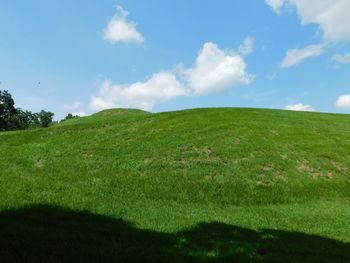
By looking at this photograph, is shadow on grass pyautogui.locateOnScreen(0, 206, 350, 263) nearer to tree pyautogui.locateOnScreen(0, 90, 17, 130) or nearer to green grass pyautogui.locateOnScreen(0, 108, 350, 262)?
green grass pyautogui.locateOnScreen(0, 108, 350, 262)

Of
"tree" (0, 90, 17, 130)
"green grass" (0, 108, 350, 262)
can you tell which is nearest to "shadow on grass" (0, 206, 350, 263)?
"green grass" (0, 108, 350, 262)

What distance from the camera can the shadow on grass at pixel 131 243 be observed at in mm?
10758

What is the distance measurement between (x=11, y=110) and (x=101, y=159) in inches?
6429

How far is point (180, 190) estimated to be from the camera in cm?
2264

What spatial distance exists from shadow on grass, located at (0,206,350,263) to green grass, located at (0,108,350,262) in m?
0.04

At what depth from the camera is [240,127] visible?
36.4m

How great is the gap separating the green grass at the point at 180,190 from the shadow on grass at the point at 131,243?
0.12ft

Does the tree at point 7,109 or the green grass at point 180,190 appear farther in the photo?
the tree at point 7,109

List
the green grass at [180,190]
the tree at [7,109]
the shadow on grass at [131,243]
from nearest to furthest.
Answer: the shadow on grass at [131,243] < the green grass at [180,190] < the tree at [7,109]

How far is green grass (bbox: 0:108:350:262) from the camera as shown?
12.4 meters

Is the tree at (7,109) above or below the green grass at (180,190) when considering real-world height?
above

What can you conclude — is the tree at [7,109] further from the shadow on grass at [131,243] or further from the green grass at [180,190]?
the shadow on grass at [131,243]

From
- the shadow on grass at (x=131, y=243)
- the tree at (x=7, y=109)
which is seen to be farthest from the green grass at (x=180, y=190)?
the tree at (x=7, y=109)

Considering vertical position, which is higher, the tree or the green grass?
the tree
